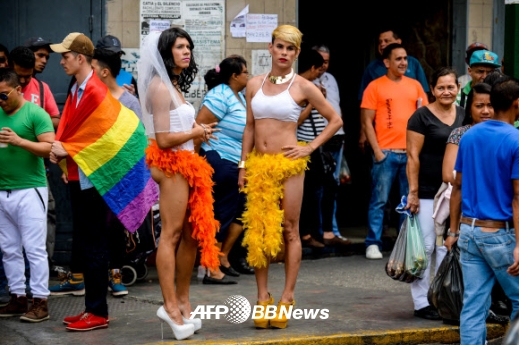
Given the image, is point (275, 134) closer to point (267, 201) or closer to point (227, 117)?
point (267, 201)

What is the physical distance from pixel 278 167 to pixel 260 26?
150 inches

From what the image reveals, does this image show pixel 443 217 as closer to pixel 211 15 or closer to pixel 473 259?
pixel 473 259

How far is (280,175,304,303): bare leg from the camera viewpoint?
25.1ft

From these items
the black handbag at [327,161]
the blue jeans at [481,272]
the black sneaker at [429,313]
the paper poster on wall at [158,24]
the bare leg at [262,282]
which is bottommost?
the black sneaker at [429,313]

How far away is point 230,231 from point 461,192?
145 inches

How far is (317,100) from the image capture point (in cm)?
775

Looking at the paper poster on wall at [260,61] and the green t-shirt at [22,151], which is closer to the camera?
the green t-shirt at [22,151]

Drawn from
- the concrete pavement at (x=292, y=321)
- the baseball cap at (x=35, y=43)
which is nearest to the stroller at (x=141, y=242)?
the concrete pavement at (x=292, y=321)

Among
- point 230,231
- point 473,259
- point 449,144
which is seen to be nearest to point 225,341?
point 473,259

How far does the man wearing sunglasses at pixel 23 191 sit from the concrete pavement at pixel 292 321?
32 centimetres

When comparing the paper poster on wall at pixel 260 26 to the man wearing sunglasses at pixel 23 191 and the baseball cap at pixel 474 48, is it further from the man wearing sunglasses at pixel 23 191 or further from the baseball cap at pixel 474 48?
the man wearing sunglasses at pixel 23 191

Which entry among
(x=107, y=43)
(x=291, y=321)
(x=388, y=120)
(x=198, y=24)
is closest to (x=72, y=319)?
(x=291, y=321)

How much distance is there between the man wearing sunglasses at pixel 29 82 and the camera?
8969 mm

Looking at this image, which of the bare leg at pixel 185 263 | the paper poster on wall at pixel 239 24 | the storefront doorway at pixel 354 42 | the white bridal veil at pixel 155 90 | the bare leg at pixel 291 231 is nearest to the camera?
the white bridal veil at pixel 155 90
